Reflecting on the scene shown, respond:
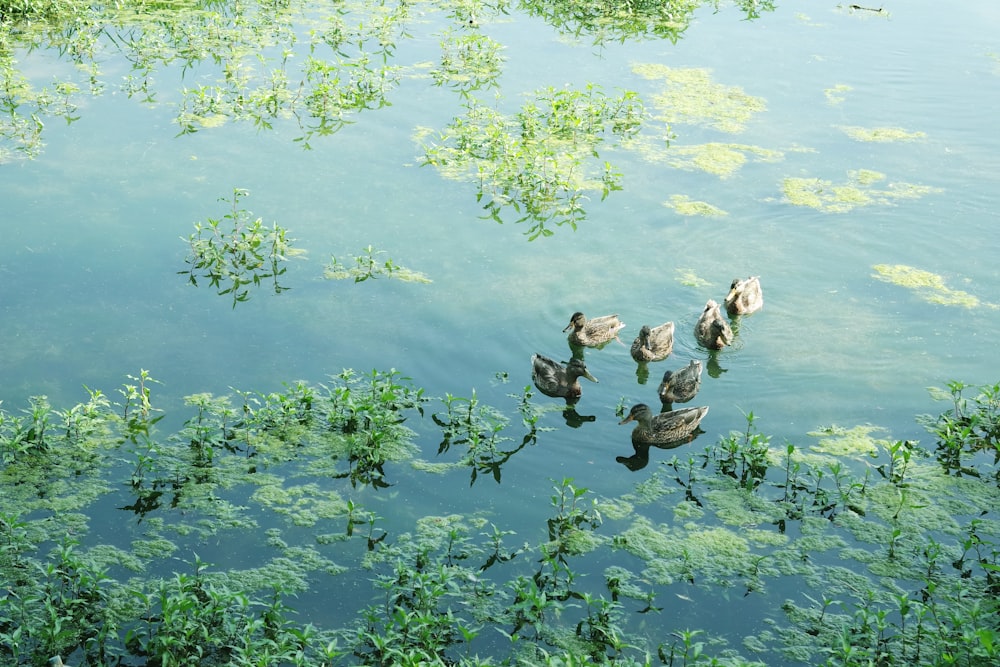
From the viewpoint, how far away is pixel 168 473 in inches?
301

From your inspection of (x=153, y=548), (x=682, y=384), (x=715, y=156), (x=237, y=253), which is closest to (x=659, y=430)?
(x=682, y=384)

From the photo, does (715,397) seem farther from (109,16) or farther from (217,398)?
(109,16)

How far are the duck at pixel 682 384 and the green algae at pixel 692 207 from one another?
3153 mm

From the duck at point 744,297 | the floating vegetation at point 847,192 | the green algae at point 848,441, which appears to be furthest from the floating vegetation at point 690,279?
the green algae at point 848,441

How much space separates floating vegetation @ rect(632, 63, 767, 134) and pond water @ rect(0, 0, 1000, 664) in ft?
0.15

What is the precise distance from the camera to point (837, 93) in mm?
14906

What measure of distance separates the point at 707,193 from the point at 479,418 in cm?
492

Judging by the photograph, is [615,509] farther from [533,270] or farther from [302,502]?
[533,270]

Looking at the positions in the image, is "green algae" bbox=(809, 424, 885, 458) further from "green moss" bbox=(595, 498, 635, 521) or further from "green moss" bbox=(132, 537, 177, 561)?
"green moss" bbox=(132, 537, 177, 561)

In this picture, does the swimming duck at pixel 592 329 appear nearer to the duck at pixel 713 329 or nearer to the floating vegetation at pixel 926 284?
the duck at pixel 713 329

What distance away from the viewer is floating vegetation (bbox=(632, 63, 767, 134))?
1388 cm

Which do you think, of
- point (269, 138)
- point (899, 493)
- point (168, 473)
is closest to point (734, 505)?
point (899, 493)

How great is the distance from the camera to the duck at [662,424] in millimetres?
8188

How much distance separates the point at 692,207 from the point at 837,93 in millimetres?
4482
